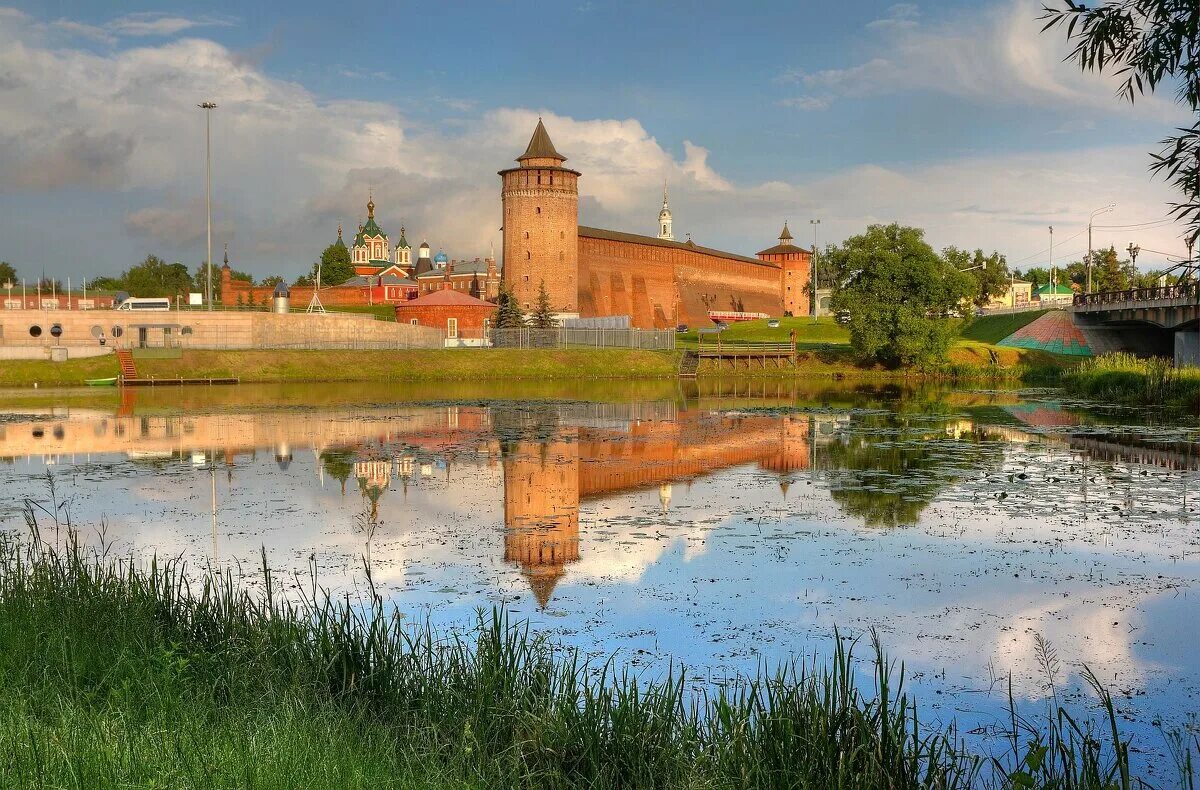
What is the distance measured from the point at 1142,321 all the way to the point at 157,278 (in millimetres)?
88046

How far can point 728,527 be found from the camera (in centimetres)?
1187

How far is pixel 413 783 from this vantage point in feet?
14.3

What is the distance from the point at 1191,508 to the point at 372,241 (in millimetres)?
98473

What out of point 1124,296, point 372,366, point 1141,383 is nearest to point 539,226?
point 372,366

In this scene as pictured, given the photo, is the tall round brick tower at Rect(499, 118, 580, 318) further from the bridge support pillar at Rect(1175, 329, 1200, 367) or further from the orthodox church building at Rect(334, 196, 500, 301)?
the bridge support pillar at Rect(1175, 329, 1200, 367)

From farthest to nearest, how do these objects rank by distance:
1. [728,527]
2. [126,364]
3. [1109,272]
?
[1109,272] → [126,364] → [728,527]

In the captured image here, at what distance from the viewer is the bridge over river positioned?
36.9 metres

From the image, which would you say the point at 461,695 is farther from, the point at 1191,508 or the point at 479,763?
the point at 1191,508

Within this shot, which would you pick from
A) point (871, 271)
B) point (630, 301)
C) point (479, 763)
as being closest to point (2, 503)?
point (479, 763)

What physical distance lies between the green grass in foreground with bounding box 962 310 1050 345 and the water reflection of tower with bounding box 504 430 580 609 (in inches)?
1592

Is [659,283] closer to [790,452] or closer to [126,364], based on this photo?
[126,364]

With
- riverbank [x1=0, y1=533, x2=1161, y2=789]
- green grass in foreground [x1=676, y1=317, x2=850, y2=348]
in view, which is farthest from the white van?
riverbank [x1=0, y1=533, x2=1161, y2=789]

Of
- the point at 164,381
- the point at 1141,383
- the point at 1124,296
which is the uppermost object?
the point at 1124,296

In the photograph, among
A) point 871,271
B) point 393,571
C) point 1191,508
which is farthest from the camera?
point 871,271
